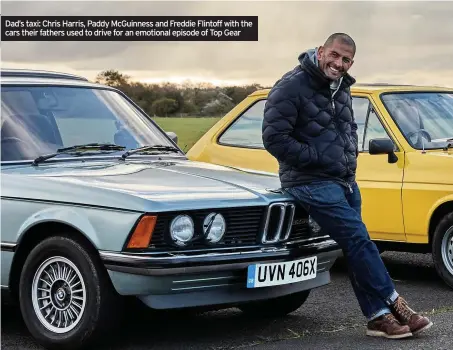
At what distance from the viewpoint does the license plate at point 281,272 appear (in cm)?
600

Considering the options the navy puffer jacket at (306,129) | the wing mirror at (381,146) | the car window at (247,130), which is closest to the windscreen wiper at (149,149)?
the navy puffer jacket at (306,129)

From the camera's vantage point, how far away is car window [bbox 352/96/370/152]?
9.12 meters

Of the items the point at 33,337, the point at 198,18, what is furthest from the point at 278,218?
the point at 198,18

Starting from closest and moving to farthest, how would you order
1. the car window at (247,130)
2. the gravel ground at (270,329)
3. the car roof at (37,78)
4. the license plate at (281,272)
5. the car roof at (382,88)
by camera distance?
the license plate at (281,272)
the gravel ground at (270,329)
the car roof at (37,78)
the car roof at (382,88)
the car window at (247,130)

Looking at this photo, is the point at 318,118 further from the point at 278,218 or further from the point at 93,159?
the point at 93,159

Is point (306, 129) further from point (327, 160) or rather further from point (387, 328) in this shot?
point (387, 328)

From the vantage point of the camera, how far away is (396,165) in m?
8.77

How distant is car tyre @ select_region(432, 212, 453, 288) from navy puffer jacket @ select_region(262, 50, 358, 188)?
211cm

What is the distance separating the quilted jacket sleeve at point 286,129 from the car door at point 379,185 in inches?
96.3

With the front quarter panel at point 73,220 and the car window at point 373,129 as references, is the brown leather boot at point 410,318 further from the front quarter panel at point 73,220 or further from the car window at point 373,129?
the car window at point 373,129

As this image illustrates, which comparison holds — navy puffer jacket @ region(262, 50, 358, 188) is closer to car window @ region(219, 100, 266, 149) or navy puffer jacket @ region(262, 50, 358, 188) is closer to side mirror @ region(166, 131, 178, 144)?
side mirror @ region(166, 131, 178, 144)

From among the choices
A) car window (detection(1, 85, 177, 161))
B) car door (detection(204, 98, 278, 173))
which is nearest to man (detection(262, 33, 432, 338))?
car window (detection(1, 85, 177, 161))

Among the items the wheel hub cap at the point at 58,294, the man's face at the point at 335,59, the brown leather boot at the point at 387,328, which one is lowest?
the brown leather boot at the point at 387,328

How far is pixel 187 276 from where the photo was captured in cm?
578
